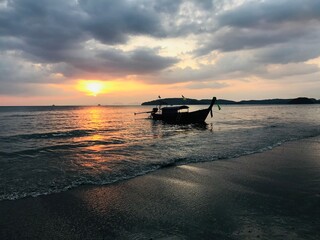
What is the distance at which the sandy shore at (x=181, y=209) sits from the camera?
225 inches

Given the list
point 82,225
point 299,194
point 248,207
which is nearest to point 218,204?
point 248,207

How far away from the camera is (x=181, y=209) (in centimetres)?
700

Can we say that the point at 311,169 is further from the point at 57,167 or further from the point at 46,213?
the point at 57,167

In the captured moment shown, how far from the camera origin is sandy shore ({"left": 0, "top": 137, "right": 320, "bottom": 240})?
5.71 metres

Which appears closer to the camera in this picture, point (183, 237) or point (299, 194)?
point (183, 237)

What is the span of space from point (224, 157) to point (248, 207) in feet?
25.4

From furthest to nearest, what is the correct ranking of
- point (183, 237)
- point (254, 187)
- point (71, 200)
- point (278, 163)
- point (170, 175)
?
1. point (278, 163)
2. point (170, 175)
3. point (254, 187)
4. point (71, 200)
5. point (183, 237)

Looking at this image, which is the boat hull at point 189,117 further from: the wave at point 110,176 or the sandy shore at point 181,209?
the sandy shore at point 181,209

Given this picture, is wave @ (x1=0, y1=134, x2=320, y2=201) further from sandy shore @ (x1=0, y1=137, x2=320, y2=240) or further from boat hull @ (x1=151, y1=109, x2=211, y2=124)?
boat hull @ (x1=151, y1=109, x2=211, y2=124)

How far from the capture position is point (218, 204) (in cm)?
732

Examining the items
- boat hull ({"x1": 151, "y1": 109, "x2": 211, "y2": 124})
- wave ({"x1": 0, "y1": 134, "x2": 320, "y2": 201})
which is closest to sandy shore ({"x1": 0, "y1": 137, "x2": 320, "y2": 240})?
wave ({"x1": 0, "y1": 134, "x2": 320, "y2": 201})

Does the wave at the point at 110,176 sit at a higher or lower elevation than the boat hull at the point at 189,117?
lower

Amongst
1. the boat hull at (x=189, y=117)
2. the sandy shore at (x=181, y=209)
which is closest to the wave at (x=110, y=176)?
the sandy shore at (x=181, y=209)

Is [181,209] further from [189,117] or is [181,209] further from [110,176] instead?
[189,117]
